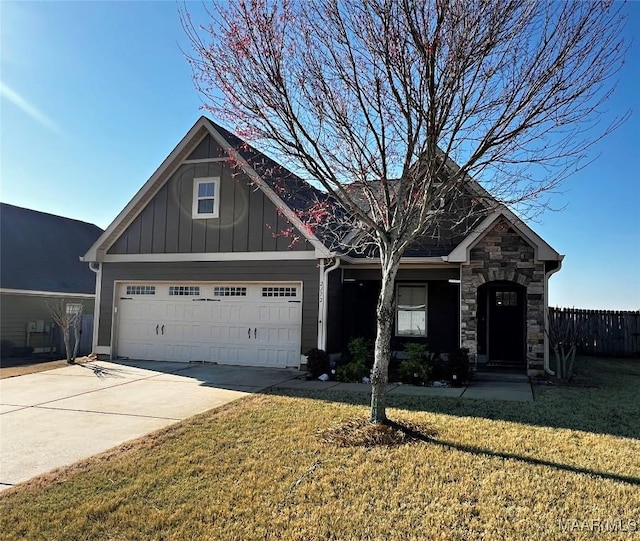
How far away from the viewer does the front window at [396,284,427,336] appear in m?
13.6

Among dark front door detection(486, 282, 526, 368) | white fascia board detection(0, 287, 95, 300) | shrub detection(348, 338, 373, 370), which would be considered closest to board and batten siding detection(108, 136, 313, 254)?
shrub detection(348, 338, 373, 370)

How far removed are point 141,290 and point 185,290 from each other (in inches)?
60.2

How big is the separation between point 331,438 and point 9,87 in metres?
9.11

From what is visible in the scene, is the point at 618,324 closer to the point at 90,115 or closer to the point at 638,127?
the point at 638,127

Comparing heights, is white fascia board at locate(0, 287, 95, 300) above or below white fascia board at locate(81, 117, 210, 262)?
below

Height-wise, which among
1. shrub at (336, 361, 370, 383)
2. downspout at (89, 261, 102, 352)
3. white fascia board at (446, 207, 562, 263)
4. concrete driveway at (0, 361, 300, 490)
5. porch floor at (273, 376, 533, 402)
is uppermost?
white fascia board at (446, 207, 562, 263)

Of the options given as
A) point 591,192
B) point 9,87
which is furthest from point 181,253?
point 591,192

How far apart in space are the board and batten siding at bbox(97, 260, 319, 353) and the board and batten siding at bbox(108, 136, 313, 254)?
0.42 metres

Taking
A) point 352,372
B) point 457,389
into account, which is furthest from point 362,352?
point 457,389

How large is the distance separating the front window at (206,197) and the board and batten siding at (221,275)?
140cm

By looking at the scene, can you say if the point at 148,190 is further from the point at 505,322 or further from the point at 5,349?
the point at 505,322

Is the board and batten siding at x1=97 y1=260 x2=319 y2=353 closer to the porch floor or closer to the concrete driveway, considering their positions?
the concrete driveway

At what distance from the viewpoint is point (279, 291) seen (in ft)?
42.8

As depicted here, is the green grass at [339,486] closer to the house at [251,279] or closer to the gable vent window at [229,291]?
the house at [251,279]
